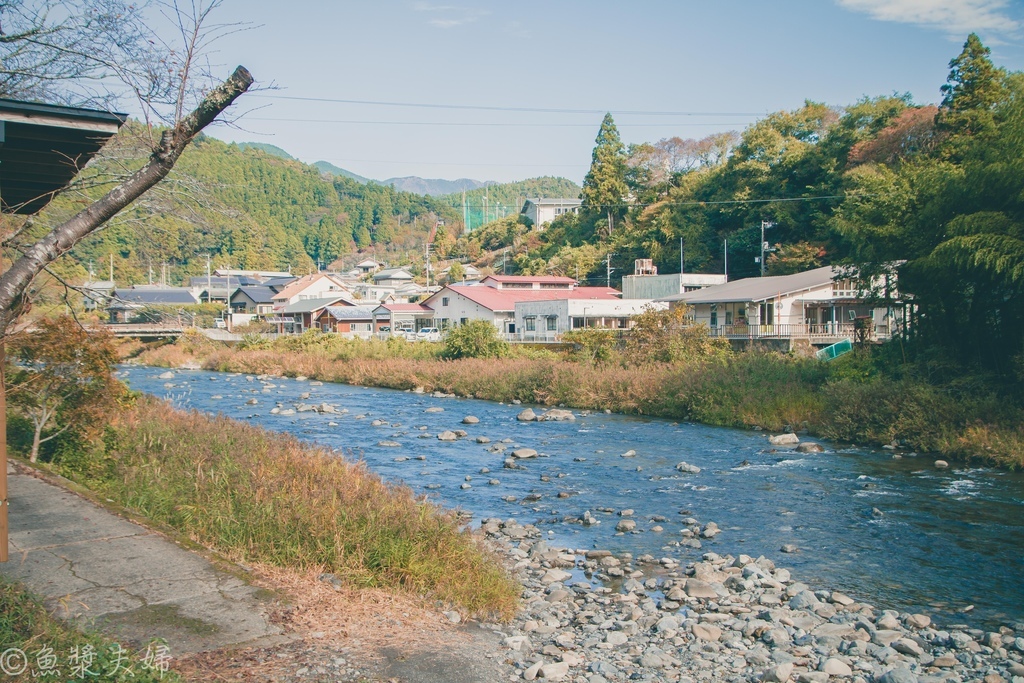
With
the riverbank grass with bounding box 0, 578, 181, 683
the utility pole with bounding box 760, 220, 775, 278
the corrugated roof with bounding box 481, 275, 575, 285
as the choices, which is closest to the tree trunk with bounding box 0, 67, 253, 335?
the riverbank grass with bounding box 0, 578, 181, 683

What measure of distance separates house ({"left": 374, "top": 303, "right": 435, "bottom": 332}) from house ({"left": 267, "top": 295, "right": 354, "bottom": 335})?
6.95 metres

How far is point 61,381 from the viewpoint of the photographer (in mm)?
9789

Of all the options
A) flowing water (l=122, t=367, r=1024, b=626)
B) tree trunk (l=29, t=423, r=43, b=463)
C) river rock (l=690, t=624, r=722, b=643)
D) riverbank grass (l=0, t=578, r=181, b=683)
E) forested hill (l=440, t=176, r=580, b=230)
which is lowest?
flowing water (l=122, t=367, r=1024, b=626)

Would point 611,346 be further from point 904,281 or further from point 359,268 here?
point 359,268

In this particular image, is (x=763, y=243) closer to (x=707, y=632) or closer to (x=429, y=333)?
(x=429, y=333)

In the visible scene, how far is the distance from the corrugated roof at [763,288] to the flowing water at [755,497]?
52.5 feet

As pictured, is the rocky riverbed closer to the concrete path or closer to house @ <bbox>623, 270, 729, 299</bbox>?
the concrete path

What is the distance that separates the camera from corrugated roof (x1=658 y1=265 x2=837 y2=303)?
34.1 meters

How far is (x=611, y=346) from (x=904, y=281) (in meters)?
12.3

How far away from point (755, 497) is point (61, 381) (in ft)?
34.4

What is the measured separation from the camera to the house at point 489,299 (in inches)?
1837

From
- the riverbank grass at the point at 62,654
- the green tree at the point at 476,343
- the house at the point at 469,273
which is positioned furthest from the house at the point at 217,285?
the riverbank grass at the point at 62,654

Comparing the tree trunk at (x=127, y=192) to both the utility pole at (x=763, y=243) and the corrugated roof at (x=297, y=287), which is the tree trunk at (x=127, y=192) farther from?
the corrugated roof at (x=297, y=287)

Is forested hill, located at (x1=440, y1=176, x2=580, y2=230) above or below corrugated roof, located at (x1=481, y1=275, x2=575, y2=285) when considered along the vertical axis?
above
